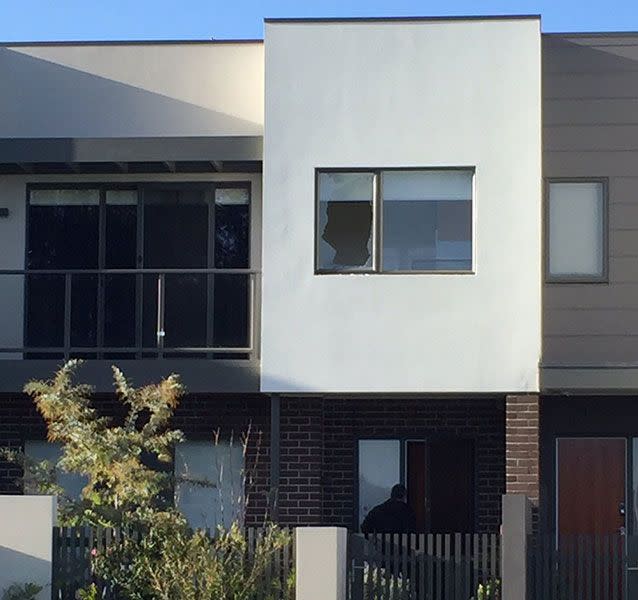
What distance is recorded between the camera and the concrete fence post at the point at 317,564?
50.5 ft

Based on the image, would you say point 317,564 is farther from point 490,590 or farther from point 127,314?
point 127,314

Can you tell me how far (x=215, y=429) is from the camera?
804 inches

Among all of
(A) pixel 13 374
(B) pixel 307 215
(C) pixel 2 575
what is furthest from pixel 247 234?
(C) pixel 2 575

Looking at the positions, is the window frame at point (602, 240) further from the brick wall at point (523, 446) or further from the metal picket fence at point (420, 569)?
the metal picket fence at point (420, 569)

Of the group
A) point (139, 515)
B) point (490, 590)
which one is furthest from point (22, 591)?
point (490, 590)

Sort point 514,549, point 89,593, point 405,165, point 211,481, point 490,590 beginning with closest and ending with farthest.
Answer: point 89,593 → point 514,549 → point 490,590 → point 405,165 → point 211,481

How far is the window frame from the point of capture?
18.2 metres

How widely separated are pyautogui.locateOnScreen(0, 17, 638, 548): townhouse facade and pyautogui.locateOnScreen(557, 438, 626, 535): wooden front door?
29 millimetres

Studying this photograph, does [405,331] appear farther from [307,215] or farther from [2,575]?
[2,575]

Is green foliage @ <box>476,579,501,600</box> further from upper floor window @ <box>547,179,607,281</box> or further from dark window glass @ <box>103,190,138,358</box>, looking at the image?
dark window glass @ <box>103,190,138,358</box>

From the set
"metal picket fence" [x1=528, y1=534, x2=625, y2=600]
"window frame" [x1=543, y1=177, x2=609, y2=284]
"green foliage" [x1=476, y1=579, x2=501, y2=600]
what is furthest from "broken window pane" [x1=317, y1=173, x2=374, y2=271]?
"green foliage" [x1=476, y1=579, x2=501, y2=600]

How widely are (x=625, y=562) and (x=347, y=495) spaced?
19.0ft

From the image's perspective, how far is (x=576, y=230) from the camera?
18391 millimetres

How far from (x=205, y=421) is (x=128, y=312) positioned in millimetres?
1742
